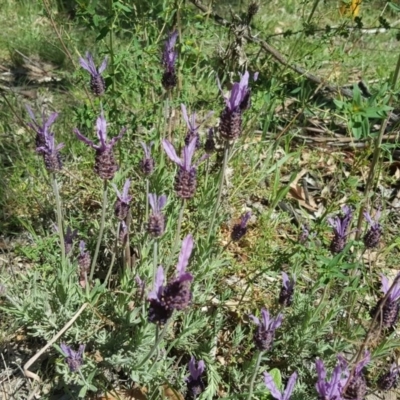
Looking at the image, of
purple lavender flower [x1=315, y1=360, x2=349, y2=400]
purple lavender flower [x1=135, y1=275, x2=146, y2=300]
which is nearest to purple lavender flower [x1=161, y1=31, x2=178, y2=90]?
purple lavender flower [x1=135, y1=275, x2=146, y2=300]

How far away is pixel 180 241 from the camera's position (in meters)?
2.32

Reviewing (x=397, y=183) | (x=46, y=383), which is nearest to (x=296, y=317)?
(x=46, y=383)

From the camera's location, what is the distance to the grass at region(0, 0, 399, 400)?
1.86 meters

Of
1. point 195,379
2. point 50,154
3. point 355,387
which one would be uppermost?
point 50,154

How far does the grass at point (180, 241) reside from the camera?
1.86 m

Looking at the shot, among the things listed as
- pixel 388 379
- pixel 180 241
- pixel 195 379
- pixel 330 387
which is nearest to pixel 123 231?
pixel 180 241

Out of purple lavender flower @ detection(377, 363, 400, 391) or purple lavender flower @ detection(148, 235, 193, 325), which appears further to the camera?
purple lavender flower @ detection(377, 363, 400, 391)

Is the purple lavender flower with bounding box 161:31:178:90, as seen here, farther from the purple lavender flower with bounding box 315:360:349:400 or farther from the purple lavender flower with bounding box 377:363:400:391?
the purple lavender flower with bounding box 377:363:400:391

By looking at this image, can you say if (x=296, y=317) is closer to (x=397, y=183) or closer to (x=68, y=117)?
(x=397, y=183)

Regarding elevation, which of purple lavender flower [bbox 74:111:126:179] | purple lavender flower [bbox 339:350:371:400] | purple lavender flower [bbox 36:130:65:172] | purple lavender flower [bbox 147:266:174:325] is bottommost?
purple lavender flower [bbox 339:350:371:400]

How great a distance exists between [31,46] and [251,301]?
240 centimetres

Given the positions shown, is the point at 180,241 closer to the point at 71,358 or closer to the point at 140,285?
the point at 140,285

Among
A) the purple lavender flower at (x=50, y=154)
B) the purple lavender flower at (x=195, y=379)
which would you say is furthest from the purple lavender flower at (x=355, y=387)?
the purple lavender flower at (x=50, y=154)

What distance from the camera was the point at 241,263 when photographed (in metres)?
2.51
